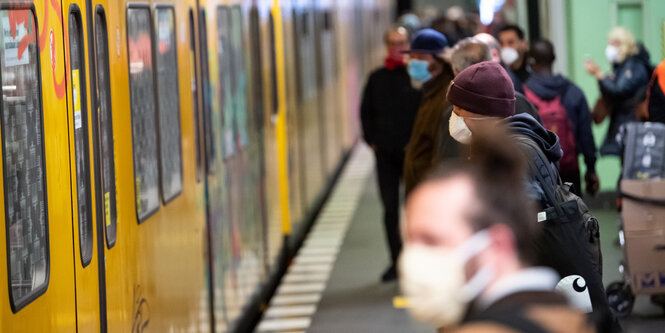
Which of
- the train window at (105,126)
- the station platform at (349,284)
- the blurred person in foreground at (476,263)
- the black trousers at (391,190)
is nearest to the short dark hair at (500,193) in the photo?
the blurred person in foreground at (476,263)

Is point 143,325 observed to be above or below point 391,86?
below

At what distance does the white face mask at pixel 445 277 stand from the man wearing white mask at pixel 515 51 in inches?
258

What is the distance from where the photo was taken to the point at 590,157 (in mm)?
7875

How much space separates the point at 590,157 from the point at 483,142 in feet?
18.4

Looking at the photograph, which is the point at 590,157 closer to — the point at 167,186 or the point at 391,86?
the point at 391,86

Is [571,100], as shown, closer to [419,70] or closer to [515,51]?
[515,51]

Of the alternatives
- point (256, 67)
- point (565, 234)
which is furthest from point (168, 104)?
point (256, 67)

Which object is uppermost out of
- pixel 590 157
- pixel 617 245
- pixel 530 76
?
pixel 530 76

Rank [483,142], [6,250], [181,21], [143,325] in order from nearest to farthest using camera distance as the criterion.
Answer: [483,142], [6,250], [143,325], [181,21]

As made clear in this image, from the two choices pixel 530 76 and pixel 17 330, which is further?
pixel 530 76

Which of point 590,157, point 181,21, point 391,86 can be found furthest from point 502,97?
point 391,86

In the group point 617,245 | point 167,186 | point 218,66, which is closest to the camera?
Answer: point 167,186

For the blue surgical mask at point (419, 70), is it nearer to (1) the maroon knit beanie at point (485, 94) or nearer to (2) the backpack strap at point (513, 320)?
(1) the maroon knit beanie at point (485, 94)

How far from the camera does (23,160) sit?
3125 mm
